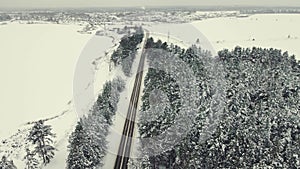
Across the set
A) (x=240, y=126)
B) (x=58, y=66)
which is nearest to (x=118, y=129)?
(x=240, y=126)

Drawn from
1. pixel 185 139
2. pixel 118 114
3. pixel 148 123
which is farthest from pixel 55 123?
pixel 185 139

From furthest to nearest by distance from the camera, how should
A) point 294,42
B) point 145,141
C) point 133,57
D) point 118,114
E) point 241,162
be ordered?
point 294,42, point 133,57, point 118,114, point 145,141, point 241,162

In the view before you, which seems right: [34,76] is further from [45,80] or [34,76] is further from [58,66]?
[58,66]

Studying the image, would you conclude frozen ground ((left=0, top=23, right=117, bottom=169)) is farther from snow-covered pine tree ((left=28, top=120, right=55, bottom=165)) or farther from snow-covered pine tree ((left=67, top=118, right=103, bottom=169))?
snow-covered pine tree ((left=67, top=118, right=103, bottom=169))

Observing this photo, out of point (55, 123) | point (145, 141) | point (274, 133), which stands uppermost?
point (274, 133)

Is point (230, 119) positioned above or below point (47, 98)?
above

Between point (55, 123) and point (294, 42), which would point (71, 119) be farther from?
point (294, 42)

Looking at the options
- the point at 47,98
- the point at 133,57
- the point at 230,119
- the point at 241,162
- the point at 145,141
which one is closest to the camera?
the point at 241,162

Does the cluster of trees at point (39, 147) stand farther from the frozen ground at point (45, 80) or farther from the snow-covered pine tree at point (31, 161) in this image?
the frozen ground at point (45, 80)

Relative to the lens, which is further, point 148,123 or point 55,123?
point 55,123
